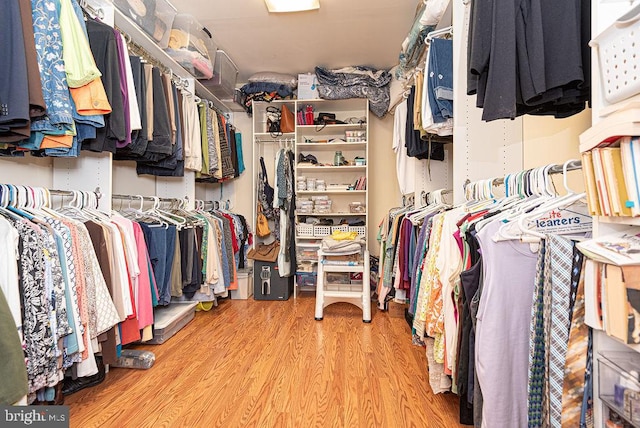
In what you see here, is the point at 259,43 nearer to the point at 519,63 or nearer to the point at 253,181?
the point at 253,181

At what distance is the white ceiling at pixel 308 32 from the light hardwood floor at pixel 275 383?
2.57 metres

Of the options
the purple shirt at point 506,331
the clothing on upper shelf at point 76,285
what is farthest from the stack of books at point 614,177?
the clothing on upper shelf at point 76,285

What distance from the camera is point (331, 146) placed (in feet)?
13.3

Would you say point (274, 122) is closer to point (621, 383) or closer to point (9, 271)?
point (9, 271)

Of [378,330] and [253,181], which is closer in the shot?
[378,330]

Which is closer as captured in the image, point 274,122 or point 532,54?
point 532,54

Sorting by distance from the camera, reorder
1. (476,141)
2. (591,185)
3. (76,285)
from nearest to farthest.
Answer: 1. (591,185)
2. (76,285)
3. (476,141)

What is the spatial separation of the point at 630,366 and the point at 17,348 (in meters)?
1.74

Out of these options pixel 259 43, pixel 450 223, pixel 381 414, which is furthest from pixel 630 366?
pixel 259 43

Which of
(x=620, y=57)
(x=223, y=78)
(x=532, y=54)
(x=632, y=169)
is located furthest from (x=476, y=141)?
(x=223, y=78)

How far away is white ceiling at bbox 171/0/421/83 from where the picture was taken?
2760 millimetres

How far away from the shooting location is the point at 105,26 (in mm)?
1777

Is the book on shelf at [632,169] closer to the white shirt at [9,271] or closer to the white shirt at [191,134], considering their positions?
the white shirt at [9,271]

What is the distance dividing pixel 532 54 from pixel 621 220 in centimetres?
62
